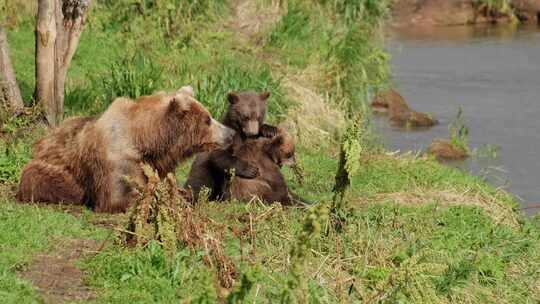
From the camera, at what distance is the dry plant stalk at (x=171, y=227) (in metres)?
6.99

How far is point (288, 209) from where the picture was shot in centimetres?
914

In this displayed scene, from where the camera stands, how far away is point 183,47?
15.5 meters

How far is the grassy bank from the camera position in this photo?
6816 mm

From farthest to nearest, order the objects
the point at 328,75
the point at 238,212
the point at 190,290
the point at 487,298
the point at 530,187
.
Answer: the point at 328,75
the point at 530,187
the point at 238,212
the point at 487,298
the point at 190,290

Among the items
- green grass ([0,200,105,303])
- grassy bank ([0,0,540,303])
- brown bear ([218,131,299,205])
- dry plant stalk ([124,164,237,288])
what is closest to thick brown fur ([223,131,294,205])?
brown bear ([218,131,299,205])

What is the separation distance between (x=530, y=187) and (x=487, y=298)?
6.54 m

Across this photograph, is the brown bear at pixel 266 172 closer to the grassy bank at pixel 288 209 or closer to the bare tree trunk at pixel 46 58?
the grassy bank at pixel 288 209

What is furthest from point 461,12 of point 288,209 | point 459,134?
point 288,209

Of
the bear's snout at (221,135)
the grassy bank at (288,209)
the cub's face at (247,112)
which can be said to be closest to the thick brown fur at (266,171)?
the cub's face at (247,112)

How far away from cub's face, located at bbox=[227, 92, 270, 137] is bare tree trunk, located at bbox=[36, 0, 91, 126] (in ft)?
6.24

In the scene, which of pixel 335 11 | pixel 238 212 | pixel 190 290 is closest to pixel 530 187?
pixel 335 11

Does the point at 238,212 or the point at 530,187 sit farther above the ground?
the point at 238,212

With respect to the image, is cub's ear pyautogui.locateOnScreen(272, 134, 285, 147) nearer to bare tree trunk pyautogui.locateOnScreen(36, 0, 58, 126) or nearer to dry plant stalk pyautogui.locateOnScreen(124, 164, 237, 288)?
bare tree trunk pyautogui.locateOnScreen(36, 0, 58, 126)

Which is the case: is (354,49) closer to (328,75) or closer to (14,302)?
(328,75)
